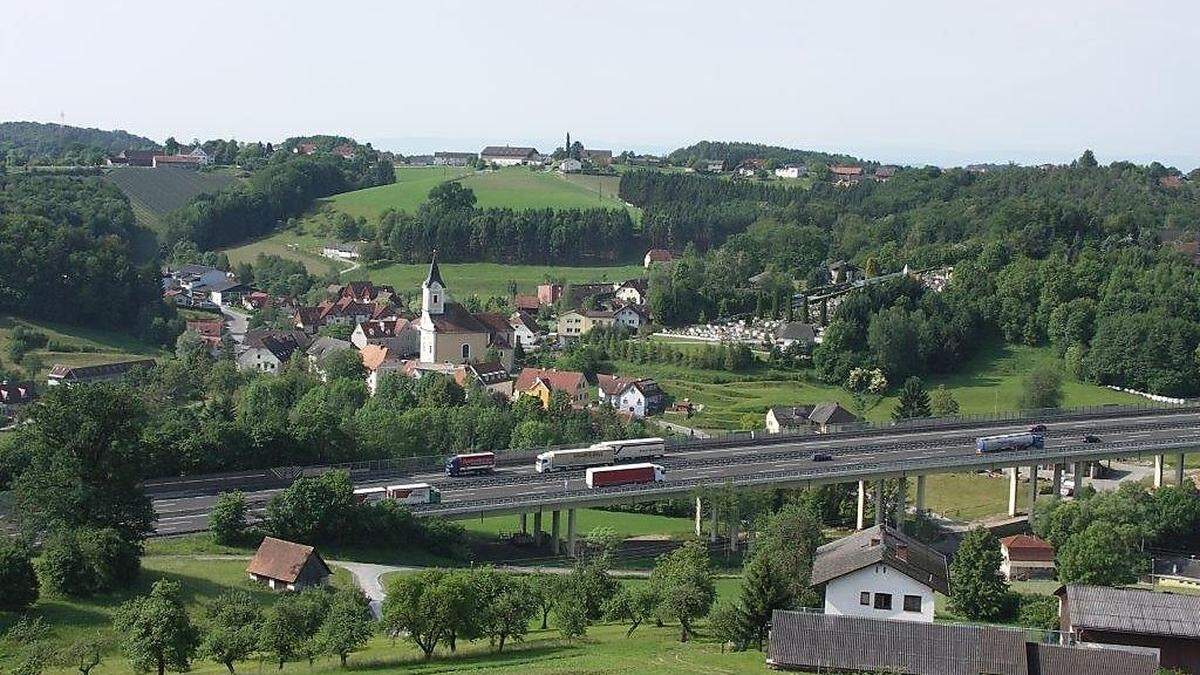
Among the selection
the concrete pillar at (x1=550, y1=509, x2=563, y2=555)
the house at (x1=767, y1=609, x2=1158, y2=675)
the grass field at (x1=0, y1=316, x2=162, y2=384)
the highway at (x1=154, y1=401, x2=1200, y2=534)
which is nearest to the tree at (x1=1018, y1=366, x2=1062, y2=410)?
the highway at (x1=154, y1=401, x2=1200, y2=534)

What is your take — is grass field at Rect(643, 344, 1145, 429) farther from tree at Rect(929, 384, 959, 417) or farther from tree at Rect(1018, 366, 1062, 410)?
tree at Rect(929, 384, 959, 417)

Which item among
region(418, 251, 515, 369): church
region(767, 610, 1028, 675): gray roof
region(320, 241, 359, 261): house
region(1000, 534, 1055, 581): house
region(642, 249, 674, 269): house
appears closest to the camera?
region(767, 610, 1028, 675): gray roof

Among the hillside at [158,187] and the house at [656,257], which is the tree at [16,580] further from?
the hillside at [158,187]

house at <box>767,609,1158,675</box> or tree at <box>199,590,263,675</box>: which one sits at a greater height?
house at <box>767,609,1158,675</box>

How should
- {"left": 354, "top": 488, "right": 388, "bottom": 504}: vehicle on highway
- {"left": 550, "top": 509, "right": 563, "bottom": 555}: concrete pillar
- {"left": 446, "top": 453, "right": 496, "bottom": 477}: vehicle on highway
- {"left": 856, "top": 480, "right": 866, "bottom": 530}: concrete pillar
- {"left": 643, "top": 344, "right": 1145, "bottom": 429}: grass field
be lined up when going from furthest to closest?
1. {"left": 643, "top": 344, "right": 1145, "bottom": 429}: grass field
2. {"left": 856, "top": 480, "right": 866, "bottom": 530}: concrete pillar
3. {"left": 446, "top": 453, "right": 496, "bottom": 477}: vehicle on highway
4. {"left": 550, "top": 509, "right": 563, "bottom": 555}: concrete pillar
5. {"left": 354, "top": 488, "right": 388, "bottom": 504}: vehicle on highway

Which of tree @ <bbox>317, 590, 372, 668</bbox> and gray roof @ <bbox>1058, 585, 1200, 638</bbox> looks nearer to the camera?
gray roof @ <bbox>1058, 585, 1200, 638</bbox>

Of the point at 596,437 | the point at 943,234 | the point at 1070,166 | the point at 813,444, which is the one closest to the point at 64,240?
the point at 596,437

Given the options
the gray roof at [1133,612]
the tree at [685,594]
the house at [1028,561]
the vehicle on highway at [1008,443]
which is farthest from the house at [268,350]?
the gray roof at [1133,612]

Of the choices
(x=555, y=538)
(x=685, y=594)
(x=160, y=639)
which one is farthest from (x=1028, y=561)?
(x=160, y=639)
